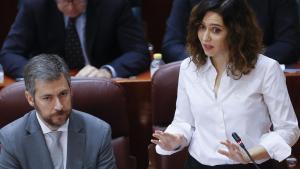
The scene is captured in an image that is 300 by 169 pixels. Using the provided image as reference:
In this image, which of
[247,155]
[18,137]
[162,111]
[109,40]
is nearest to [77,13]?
[109,40]

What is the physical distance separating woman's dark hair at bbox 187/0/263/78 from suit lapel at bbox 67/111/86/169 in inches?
17.0

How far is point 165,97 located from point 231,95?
1.52ft

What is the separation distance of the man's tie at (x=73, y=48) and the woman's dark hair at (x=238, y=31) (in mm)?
987

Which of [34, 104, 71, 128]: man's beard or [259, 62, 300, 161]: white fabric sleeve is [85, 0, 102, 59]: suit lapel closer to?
[34, 104, 71, 128]: man's beard

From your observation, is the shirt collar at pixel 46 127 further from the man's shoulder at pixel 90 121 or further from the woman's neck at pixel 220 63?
the woman's neck at pixel 220 63

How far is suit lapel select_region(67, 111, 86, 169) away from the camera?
1.43 meters

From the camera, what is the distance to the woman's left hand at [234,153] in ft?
3.87

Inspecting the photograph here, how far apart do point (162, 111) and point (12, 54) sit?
0.76m

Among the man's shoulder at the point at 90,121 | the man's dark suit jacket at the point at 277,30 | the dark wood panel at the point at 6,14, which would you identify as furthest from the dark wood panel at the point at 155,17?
the man's shoulder at the point at 90,121

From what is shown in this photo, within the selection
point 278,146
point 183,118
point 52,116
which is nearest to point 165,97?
point 183,118

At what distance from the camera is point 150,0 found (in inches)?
126

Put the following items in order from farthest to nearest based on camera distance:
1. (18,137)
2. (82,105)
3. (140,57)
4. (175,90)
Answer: (140,57), (175,90), (82,105), (18,137)

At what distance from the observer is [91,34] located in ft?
7.15

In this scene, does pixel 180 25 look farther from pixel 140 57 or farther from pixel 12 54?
pixel 12 54
